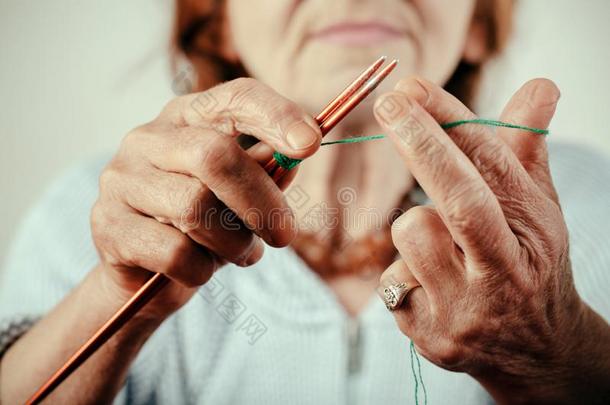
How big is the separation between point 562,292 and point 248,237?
303mm

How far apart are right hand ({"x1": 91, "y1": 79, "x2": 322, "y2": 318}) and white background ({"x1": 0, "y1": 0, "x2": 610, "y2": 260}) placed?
72 centimetres

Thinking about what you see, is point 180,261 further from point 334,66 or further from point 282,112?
point 334,66

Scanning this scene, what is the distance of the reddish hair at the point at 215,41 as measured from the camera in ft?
3.50

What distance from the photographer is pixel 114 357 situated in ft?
2.14

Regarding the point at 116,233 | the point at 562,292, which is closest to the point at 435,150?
the point at 562,292

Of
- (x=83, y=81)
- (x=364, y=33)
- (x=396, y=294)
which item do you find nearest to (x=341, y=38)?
(x=364, y=33)

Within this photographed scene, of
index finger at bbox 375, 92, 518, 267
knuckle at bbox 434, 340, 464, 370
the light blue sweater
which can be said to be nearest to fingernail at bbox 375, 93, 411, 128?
index finger at bbox 375, 92, 518, 267

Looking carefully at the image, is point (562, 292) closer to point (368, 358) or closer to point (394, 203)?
point (368, 358)

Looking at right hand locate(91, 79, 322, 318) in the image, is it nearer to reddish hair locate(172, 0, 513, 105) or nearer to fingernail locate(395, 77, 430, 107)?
fingernail locate(395, 77, 430, 107)

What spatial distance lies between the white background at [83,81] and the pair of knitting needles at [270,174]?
77 cm

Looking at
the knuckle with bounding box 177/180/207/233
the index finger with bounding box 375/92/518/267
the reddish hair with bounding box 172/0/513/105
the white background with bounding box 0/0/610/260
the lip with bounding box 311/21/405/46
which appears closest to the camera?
the index finger with bounding box 375/92/518/267

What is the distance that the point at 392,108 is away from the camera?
15.7 inches

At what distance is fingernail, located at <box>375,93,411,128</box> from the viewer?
0.39m

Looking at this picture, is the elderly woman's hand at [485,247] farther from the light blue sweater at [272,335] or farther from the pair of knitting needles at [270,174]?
the light blue sweater at [272,335]
